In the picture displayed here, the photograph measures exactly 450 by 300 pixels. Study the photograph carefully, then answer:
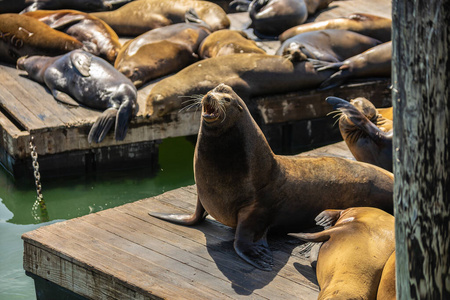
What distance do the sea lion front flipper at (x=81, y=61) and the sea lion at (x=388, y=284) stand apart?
4.92 meters

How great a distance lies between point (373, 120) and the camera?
601 centimetres

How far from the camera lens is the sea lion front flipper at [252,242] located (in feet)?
14.2

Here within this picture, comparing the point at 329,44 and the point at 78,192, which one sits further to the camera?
the point at 329,44

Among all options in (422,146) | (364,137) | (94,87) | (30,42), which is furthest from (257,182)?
(30,42)

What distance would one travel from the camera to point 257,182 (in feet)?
14.9

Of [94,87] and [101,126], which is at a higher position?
[94,87]

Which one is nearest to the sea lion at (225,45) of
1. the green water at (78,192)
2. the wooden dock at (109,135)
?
the wooden dock at (109,135)

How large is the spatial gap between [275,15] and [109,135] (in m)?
3.63

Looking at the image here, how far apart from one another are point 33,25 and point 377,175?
5.66m

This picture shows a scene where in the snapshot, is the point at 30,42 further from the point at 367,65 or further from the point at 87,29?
the point at 367,65

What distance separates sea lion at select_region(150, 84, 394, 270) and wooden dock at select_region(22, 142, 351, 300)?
14cm

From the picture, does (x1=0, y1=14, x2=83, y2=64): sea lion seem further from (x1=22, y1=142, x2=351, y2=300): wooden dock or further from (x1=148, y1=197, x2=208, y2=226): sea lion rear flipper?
(x1=148, y1=197, x2=208, y2=226): sea lion rear flipper

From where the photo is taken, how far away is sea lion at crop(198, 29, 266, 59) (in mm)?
8844

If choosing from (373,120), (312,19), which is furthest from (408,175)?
(312,19)
